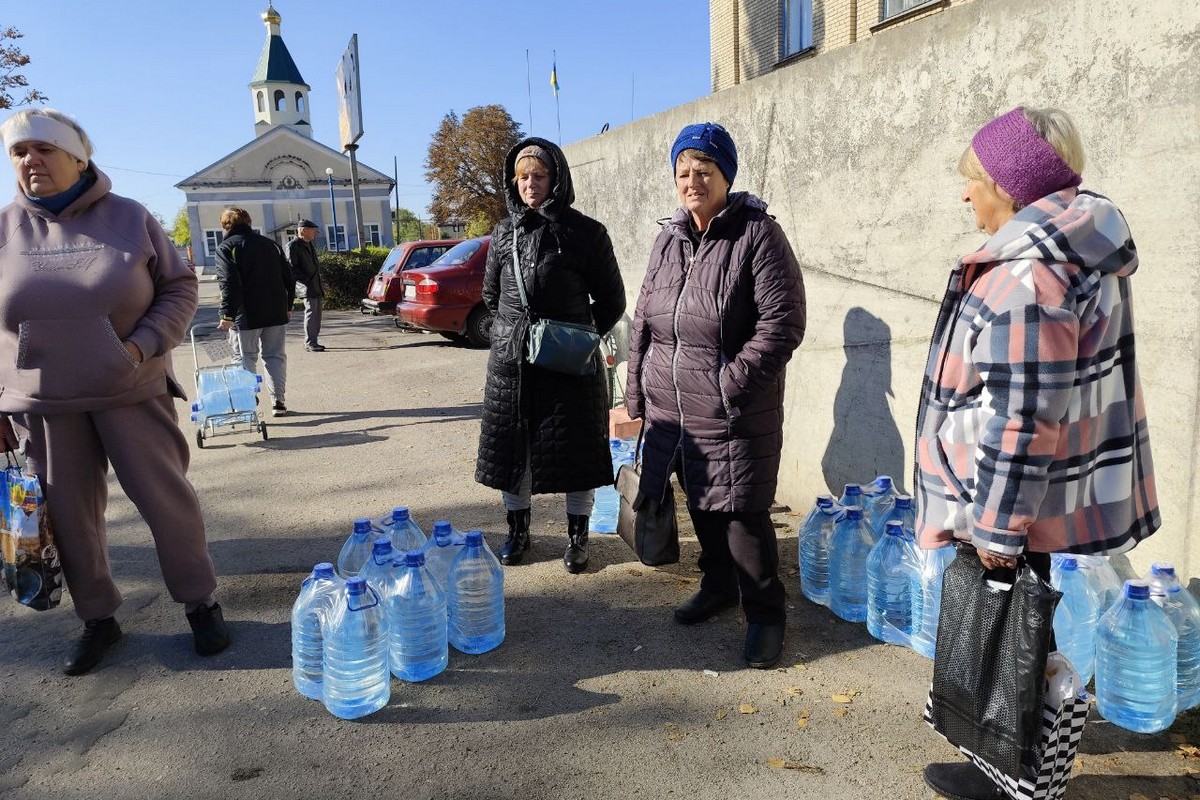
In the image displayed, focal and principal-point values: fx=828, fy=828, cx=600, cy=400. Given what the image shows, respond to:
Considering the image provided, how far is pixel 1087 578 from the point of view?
305 cm

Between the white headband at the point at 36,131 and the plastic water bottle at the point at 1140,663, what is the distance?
4.11 metres

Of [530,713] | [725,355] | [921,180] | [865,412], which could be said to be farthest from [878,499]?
[530,713]

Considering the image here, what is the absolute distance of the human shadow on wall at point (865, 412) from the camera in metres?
4.16

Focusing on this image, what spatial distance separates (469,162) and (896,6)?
3900 cm

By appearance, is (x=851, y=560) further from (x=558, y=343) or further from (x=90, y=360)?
(x=90, y=360)

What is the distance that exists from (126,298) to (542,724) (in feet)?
Answer: 7.45

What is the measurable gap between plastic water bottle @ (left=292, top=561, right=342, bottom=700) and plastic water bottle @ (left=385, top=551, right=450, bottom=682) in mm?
242

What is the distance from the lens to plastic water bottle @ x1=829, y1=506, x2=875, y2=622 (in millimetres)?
3633

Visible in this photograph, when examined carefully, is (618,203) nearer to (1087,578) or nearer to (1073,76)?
(1073,76)

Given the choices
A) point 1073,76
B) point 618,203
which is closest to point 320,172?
point 618,203

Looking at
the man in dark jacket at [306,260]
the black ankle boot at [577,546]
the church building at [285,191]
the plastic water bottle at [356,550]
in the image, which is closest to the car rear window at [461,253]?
the man in dark jacket at [306,260]

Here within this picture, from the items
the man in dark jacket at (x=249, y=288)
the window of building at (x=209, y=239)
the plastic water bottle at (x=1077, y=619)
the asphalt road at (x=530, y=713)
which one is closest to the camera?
the asphalt road at (x=530, y=713)

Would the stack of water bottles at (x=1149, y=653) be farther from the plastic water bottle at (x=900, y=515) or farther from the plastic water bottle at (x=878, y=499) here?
the plastic water bottle at (x=878, y=499)

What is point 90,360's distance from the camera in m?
3.15
